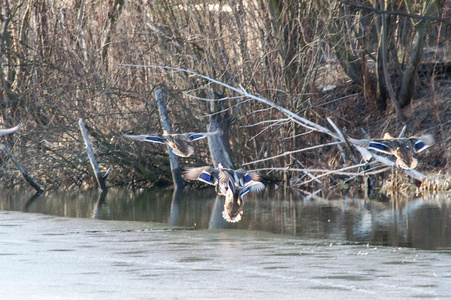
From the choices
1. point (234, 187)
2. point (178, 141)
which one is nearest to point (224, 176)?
point (234, 187)

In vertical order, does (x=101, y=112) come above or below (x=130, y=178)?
Result: above

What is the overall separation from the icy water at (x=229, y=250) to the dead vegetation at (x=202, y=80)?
8.50 feet

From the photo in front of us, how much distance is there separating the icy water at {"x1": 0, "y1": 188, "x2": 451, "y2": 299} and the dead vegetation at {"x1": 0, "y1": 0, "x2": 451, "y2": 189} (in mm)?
2590

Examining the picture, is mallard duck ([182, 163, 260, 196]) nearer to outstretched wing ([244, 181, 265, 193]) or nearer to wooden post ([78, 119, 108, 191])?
outstretched wing ([244, 181, 265, 193])

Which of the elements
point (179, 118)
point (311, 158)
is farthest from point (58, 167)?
point (311, 158)

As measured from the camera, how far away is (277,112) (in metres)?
13.0

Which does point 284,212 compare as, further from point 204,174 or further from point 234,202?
point 234,202

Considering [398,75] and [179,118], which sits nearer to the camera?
[179,118]

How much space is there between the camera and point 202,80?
12.9 meters

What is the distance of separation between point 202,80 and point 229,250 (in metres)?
6.69

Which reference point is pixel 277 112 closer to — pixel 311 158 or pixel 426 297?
pixel 311 158

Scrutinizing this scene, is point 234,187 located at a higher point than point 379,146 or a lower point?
lower

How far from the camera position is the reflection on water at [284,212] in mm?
7484

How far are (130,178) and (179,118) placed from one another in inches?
65.1
